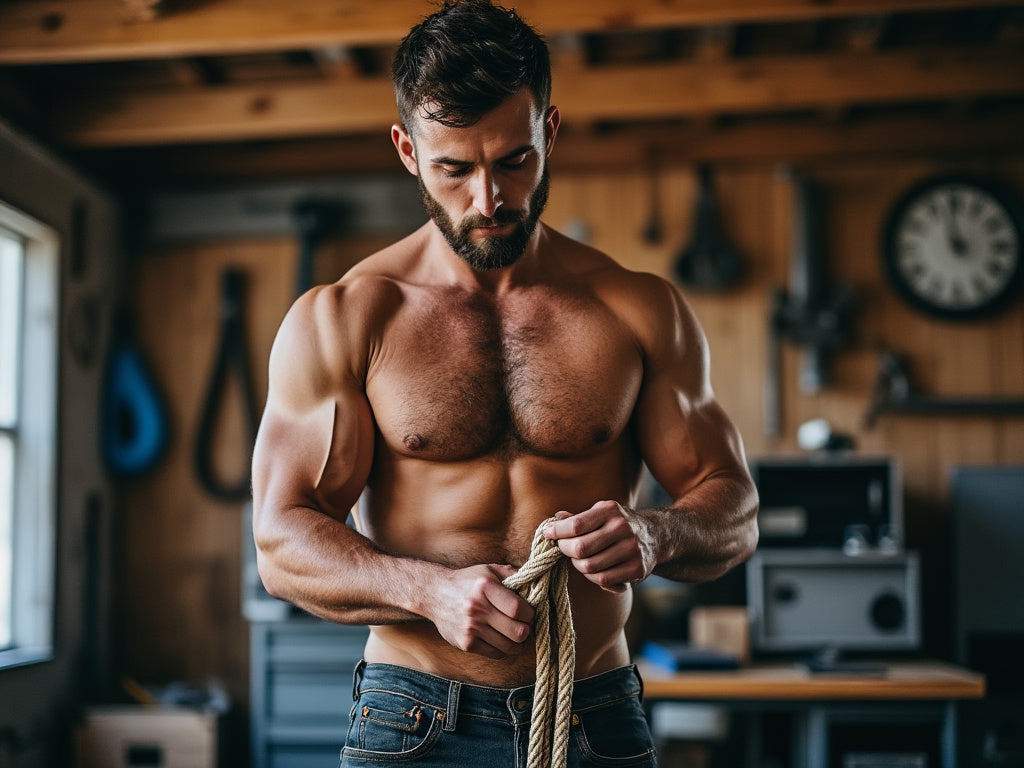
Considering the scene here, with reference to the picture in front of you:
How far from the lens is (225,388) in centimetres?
506

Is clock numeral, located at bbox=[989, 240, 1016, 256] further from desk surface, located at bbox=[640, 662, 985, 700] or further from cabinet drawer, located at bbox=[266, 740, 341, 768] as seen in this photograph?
cabinet drawer, located at bbox=[266, 740, 341, 768]

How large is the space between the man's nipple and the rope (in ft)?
0.95

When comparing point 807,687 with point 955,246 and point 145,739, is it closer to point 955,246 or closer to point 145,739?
point 955,246

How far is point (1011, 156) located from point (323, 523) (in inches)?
164

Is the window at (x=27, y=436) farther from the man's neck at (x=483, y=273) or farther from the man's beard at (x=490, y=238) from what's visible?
the man's beard at (x=490, y=238)

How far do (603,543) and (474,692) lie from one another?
37cm

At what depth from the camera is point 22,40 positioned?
376 centimetres

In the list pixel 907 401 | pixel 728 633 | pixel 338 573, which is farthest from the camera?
pixel 907 401

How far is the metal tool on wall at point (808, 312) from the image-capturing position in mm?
4766

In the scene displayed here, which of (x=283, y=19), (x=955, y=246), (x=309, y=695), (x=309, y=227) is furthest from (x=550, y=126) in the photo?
→ (x=955, y=246)

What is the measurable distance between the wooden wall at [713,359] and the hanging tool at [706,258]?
9 cm

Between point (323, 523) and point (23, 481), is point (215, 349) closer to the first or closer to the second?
point (23, 481)

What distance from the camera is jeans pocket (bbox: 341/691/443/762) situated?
1.64 m

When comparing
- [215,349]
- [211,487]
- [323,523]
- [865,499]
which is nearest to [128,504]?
[211,487]
